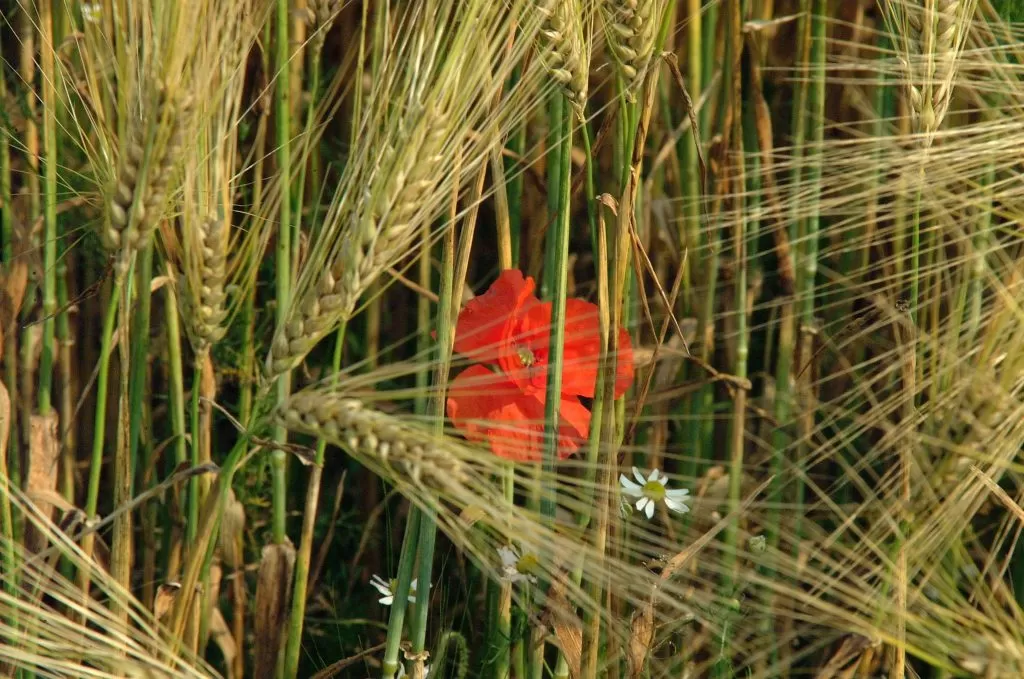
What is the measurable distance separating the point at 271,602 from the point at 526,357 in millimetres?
390

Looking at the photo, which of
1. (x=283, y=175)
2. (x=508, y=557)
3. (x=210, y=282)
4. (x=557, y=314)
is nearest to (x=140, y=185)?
(x=210, y=282)

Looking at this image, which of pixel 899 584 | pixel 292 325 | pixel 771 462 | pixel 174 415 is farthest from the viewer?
pixel 771 462

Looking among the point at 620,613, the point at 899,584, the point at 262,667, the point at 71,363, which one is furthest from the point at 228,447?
the point at 899,584

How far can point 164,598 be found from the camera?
3.23 feet

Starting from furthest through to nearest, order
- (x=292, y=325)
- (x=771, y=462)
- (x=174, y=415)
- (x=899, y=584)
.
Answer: (x=771, y=462)
(x=174, y=415)
(x=899, y=584)
(x=292, y=325)

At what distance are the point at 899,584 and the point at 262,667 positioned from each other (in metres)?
0.65

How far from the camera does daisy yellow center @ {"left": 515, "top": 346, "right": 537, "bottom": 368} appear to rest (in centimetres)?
97

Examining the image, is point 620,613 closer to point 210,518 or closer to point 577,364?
point 577,364

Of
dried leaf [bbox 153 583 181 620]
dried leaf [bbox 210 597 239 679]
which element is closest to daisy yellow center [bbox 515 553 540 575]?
dried leaf [bbox 153 583 181 620]

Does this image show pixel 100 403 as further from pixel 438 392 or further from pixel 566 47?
pixel 566 47

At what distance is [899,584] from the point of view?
0.90 m

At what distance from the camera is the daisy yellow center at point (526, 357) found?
0.97 meters

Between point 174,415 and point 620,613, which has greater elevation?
point 174,415

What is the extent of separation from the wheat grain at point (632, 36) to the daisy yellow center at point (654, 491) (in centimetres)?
42
